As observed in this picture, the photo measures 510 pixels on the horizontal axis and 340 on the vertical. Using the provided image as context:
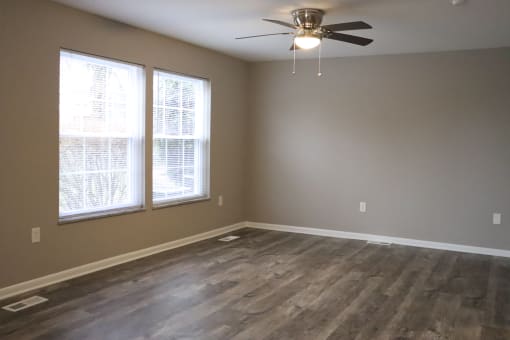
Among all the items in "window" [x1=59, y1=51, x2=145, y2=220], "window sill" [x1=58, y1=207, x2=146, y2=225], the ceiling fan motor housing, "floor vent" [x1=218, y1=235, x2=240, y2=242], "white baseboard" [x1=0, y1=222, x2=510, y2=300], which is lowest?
"floor vent" [x1=218, y1=235, x2=240, y2=242]

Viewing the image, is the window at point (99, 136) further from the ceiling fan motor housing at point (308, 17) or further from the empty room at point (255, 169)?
the ceiling fan motor housing at point (308, 17)

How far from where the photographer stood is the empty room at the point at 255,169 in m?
3.59

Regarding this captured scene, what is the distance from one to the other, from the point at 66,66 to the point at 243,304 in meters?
2.53

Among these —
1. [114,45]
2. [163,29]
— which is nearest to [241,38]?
[163,29]

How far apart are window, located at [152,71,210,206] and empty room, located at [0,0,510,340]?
23 millimetres

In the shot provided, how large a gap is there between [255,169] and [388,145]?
1.91 m

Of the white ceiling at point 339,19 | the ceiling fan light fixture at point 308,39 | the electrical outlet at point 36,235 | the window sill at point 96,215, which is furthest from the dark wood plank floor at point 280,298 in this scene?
the white ceiling at point 339,19

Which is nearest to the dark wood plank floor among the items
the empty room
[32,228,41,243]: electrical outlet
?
the empty room

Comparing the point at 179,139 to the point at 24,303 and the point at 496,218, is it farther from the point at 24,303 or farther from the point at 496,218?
the point at 496,218

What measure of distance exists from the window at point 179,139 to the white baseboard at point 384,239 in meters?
1.26

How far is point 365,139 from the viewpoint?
6.10 m

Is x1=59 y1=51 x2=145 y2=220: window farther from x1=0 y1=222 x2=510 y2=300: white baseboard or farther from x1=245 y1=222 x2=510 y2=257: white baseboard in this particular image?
x1=245 y1=222 x2=510 y2=257: white baseboard

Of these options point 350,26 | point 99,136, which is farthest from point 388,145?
point 99,136

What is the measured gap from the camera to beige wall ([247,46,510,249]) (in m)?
5.47
